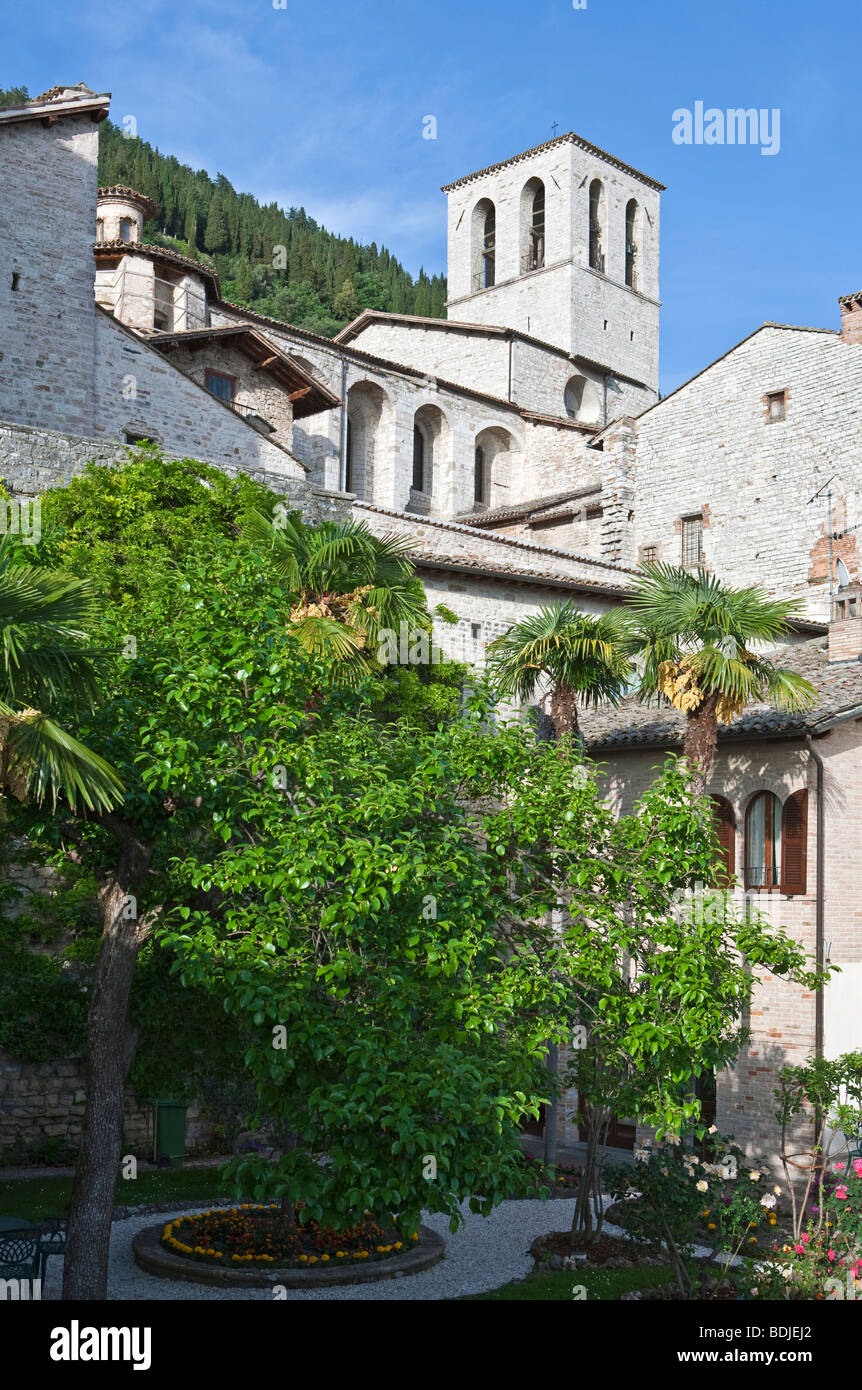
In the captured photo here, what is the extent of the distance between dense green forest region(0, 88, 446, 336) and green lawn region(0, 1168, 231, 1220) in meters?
71.6

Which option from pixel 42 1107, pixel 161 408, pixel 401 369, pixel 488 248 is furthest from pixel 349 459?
pixel 42 1107

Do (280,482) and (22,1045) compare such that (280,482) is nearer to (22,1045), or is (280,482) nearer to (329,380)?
(22,1045)

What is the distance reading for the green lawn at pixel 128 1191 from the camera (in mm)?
16859

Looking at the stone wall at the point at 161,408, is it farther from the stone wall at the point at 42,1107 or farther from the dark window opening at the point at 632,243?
the dark window opening at the point at 632,243

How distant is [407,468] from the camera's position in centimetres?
4834

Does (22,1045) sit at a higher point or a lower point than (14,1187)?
higher

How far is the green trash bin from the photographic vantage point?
20.5 meters

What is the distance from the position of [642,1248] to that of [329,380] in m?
36.3

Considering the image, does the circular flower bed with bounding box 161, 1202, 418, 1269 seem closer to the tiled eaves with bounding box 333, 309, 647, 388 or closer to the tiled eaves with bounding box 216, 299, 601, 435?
the tiled eaves with bounding box 216, 299, 601, 435

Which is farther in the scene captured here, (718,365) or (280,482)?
(718,365)

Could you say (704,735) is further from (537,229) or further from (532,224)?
(532,224)

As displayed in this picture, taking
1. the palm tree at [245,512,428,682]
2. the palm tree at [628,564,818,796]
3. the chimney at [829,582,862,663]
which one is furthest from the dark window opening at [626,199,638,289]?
the palm tree at [245,512,428,682]

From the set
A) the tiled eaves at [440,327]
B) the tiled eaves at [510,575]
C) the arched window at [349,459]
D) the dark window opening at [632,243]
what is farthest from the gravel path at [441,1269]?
the dark window opening at [632,243]
